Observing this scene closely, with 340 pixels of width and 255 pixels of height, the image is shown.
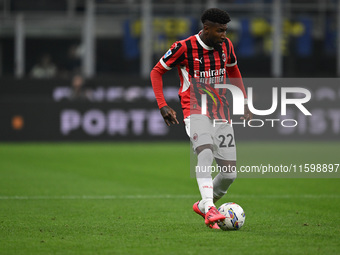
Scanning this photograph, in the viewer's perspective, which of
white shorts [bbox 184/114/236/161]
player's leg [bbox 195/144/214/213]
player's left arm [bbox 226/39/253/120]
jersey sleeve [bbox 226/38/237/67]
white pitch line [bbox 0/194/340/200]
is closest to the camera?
player's leg [bbox 195/144/214/213]

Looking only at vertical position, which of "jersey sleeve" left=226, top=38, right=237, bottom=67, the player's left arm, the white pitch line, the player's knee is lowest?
the white pitch line

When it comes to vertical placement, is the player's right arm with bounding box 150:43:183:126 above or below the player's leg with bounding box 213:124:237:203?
above

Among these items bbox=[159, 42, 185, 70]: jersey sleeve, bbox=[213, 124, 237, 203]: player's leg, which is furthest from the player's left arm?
bbox=[159, 42, 185, 70]: jersey sleeve

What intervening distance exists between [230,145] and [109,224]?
4.91 feet

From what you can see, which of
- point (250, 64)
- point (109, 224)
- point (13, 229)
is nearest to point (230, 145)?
point (109, 224)

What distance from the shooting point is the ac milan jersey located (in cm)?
764

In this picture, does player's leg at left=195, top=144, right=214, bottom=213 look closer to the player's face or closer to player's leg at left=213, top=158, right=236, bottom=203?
player's leg at left=213, top=158, right=236, bottom=203

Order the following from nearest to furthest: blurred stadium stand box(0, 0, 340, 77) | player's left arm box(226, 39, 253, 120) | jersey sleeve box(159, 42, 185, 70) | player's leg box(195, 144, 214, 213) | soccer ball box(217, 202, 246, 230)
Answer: soccer ball box(217, 202, 246, 230) → player's leg box(195, 144, 214, 213) → jersey sleeve box(159, 42, 185, 70) → player's left arm box(226, 39, 253, 120) → blurred stadium stand box(0, 0, 340, 77)

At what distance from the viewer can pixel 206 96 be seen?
7676mm

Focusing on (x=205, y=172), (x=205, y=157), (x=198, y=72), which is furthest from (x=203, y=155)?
(x=198, y=72)

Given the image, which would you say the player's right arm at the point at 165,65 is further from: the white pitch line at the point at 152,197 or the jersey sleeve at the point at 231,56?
the white pitch line at the point at 152,197

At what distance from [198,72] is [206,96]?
256 millimetres

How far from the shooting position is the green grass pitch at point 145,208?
6.48 meters

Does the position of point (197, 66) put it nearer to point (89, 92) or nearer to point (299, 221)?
point (299, 221)
